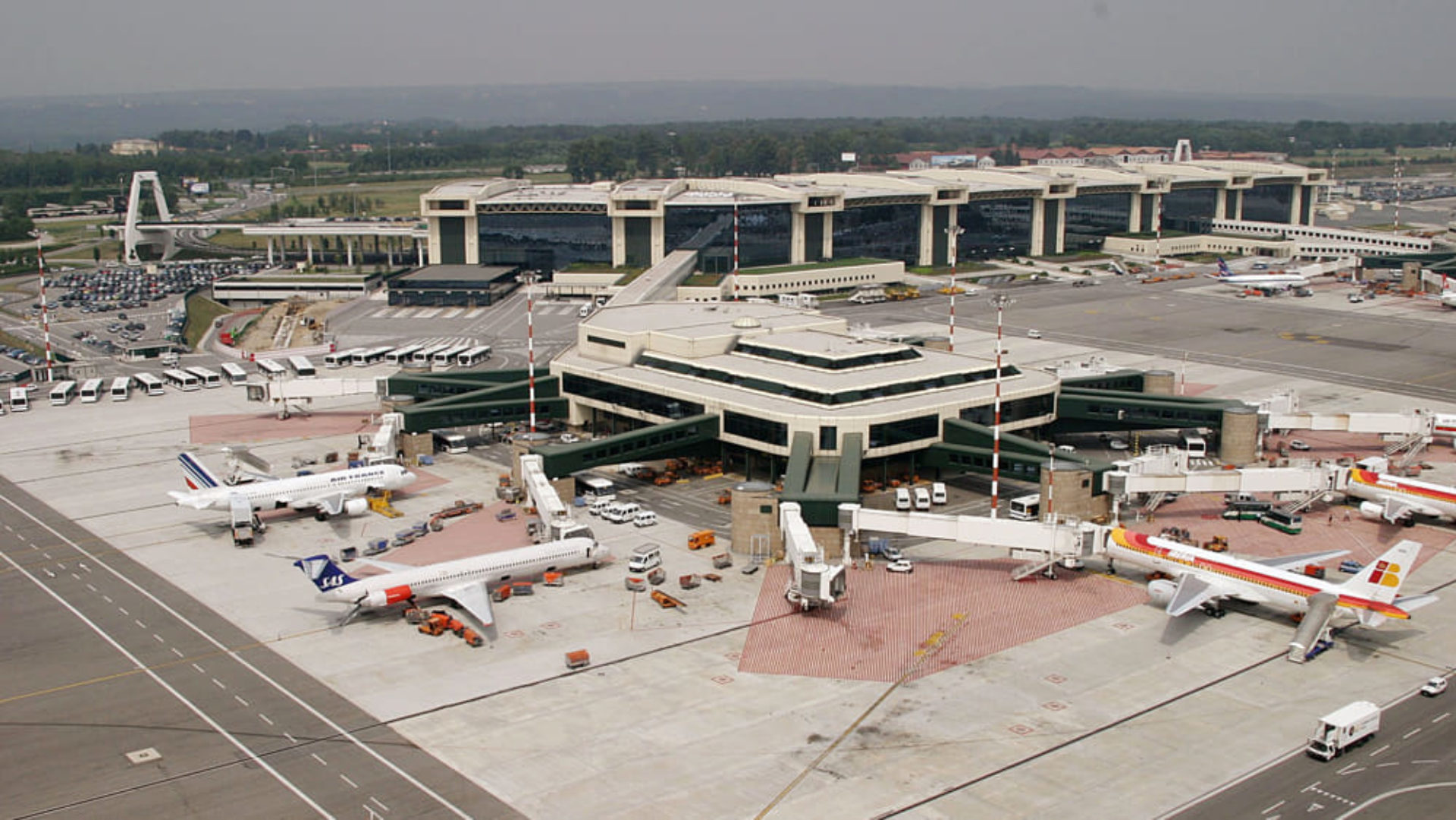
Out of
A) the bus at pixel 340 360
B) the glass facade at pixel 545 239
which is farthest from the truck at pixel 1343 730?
the glass facade at pixel 545 239

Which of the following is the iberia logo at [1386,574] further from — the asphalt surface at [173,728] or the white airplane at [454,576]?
the asphalt surface at [173,728]

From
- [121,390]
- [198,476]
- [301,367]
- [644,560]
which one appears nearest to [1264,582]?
[644,560]

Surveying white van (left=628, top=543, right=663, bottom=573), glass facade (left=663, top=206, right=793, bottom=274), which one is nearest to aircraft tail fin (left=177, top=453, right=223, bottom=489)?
white van (left=628, top=543, right=663, bottom=573)

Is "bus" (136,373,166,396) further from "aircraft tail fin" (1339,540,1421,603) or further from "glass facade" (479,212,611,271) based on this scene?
"aircraft tail fin" (1339,540,1421,603)

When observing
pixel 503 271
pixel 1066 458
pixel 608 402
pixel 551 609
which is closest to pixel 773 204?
pixel 503 271

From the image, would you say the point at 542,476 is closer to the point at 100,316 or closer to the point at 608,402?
the point at 608,402

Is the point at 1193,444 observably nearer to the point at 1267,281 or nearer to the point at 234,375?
the point at 234,375

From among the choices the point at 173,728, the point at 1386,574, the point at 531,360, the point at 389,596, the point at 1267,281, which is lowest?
the point at 173,728
